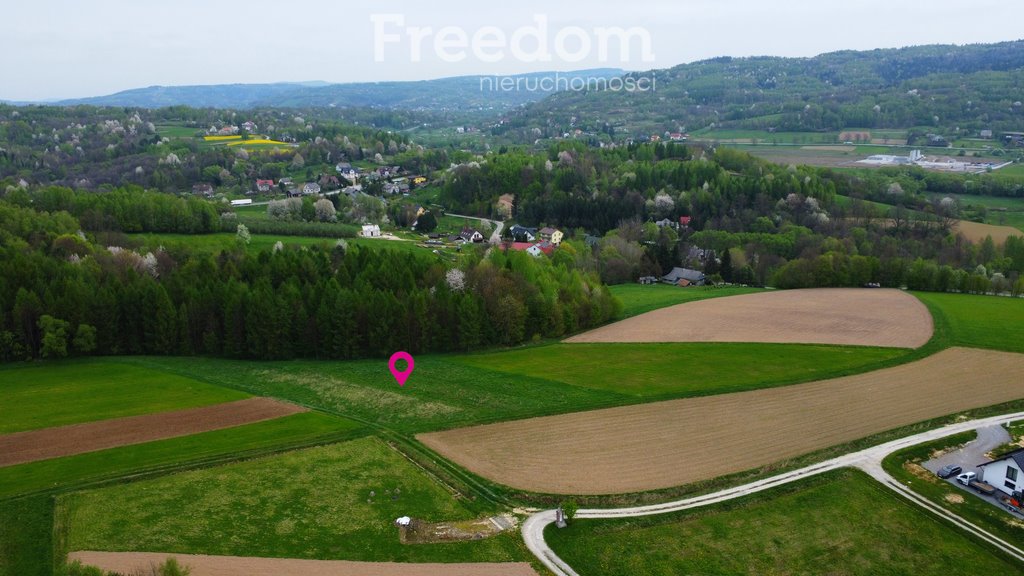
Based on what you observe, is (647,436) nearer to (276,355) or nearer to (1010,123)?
(276,355)

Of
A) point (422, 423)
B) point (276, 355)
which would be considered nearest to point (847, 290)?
point (422, 423)

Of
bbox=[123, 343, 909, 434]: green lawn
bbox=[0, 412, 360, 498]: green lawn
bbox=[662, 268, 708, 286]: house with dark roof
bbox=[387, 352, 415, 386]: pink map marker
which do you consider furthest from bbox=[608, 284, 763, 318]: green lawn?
bbox=[0, 412, 360, 498]: green lawn

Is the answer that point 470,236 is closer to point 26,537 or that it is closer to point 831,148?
point 26,537

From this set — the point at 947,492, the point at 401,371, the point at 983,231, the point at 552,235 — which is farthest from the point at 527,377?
the point at 983,231

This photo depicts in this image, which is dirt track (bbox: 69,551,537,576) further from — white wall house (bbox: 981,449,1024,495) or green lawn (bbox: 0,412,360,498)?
white wall house (bbox: 981,449,1024,495)

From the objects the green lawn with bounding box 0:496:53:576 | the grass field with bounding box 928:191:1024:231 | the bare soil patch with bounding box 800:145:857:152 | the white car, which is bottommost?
the white car
